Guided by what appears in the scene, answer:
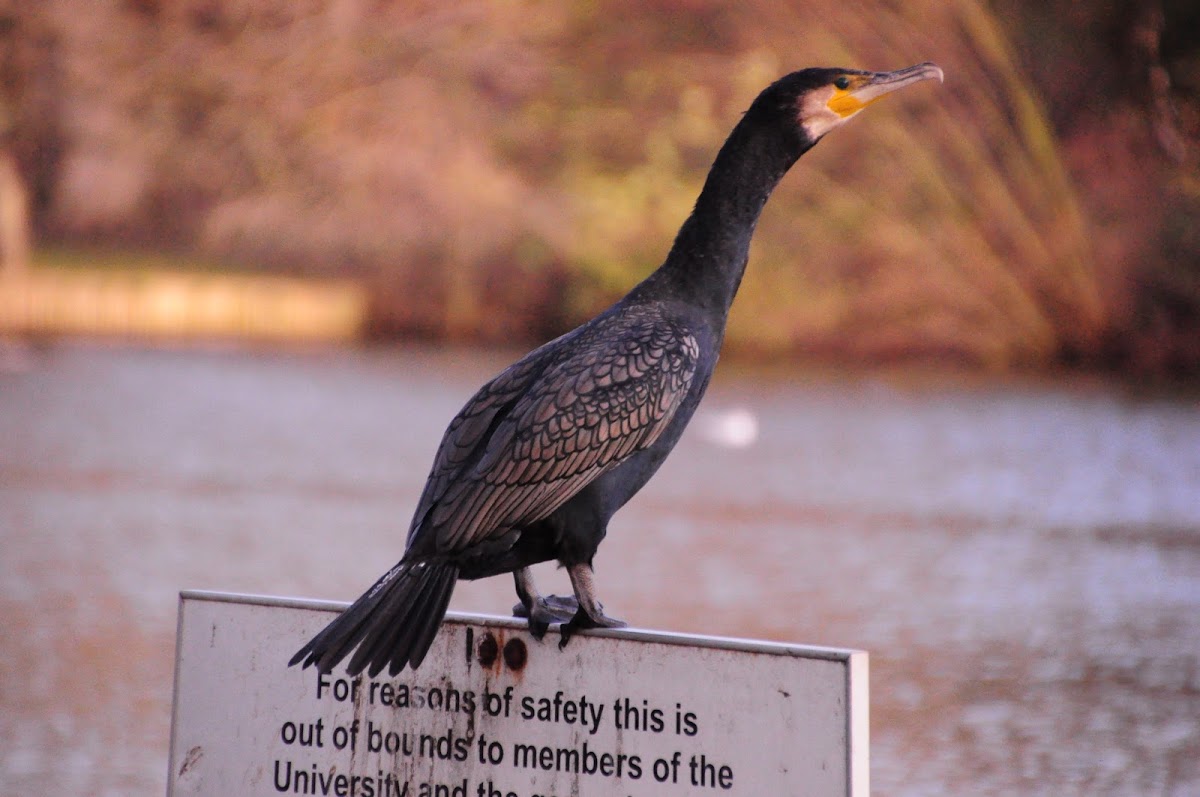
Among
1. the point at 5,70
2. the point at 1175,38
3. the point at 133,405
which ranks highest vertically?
the point at 5,70

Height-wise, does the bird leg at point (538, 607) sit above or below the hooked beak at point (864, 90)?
below

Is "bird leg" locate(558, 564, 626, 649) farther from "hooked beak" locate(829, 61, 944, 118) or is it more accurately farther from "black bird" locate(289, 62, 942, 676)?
"hooked beak" locate(829, 61, 944, 118)

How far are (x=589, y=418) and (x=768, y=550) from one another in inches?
265

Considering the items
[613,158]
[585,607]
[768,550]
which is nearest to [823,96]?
[585,607]

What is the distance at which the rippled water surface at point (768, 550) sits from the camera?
19.8 ft

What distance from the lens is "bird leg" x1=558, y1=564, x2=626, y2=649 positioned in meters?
2.70

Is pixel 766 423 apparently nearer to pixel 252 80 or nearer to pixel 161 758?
pixel 161 758

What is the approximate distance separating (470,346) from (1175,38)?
10.3 meters

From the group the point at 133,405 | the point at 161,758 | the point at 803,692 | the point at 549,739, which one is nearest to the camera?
the point at 803,692

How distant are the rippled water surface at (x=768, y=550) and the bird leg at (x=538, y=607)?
105 inches

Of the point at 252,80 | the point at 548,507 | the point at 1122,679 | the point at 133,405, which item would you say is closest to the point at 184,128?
the point at 252,80

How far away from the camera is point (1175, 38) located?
841 inches

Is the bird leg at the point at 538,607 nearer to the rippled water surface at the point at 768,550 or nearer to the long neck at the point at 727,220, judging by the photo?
the long neck at the point at 727,220

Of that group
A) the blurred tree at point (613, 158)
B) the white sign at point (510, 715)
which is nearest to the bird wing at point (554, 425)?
the white sign at point (510, 715)
